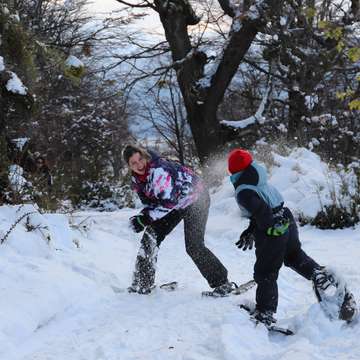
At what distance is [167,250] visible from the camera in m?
7.35

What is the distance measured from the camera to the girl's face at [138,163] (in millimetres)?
4543

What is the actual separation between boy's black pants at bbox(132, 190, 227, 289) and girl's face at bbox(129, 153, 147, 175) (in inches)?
18.8

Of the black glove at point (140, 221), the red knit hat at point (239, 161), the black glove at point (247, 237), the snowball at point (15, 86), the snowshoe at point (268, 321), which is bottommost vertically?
the snowshoe at point (268, 321)

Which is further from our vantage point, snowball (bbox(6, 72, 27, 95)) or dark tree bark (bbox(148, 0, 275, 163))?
dark tree bark (bbox(148, 0, 275, 163))

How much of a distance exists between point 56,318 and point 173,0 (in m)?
10.6

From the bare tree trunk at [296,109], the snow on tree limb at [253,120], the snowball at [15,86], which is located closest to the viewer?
the snowball at [15,86]

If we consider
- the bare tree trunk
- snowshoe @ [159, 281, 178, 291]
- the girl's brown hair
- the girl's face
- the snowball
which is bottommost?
snowshoe @ [159, 281, 178, 291]

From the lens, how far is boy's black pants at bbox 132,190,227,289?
4762 millimetres

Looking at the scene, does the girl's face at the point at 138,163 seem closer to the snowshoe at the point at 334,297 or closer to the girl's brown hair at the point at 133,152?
the girl's brown hair at the point at 133,152

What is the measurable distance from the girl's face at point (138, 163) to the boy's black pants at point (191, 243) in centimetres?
48

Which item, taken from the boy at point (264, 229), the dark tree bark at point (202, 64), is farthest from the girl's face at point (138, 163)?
the dark tree bark at point (202, 64)

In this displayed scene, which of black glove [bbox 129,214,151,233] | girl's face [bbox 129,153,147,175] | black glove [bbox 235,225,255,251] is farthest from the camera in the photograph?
black glove [bbox 129,214,151,233]

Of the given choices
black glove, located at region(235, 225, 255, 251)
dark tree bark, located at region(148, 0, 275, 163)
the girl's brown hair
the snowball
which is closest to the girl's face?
the girl's brown hair

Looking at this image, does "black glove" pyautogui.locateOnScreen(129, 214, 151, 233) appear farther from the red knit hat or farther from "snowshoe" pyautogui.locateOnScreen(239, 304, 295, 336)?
"snowshoe" pyautogui.locateOnScreen(239, 304, 295, 336)
